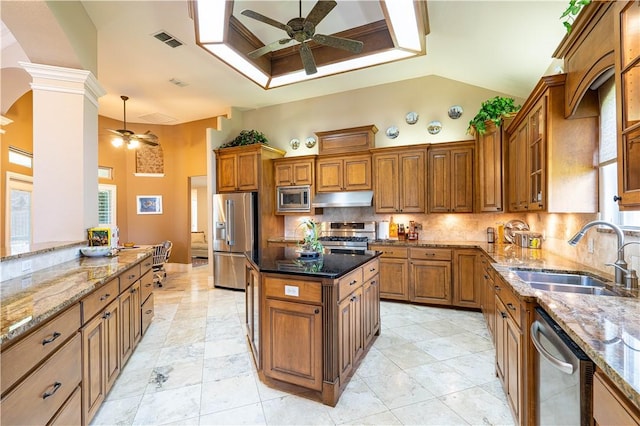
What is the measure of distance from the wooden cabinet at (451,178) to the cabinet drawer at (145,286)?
3.98 metres

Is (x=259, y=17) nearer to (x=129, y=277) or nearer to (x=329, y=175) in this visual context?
(x=129, y=277)

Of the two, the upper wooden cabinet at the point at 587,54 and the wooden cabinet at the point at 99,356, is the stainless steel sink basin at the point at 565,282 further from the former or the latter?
the wooden cabinet at the point at 99,356

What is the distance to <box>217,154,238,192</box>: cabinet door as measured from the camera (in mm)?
5430

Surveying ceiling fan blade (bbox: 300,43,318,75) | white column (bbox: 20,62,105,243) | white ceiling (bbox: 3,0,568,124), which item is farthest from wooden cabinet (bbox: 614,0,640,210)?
white column (bbox: 20,62,105,243)

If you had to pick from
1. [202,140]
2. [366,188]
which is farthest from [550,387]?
[202,140]

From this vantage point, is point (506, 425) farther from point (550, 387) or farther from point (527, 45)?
point (527, 45)

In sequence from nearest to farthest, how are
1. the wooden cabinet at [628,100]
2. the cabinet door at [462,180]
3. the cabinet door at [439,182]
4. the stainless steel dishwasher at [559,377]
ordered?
1. the stainless steel dishwasher at [559,377]
2. the wooden cabinet at [628,100]
3. the cabinet door at [462,180]
4. the cabinet door at [439,182]

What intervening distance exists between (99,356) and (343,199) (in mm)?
3737

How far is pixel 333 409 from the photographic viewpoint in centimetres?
202

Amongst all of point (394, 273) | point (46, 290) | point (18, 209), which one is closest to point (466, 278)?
point (394, 273)

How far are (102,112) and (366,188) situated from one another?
6143 mm

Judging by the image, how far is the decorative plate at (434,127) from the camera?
4660 mm

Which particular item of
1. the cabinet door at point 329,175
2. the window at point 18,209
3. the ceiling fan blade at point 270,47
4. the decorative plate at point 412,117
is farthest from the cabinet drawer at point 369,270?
the window at point 18,209

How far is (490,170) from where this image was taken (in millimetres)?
3818
